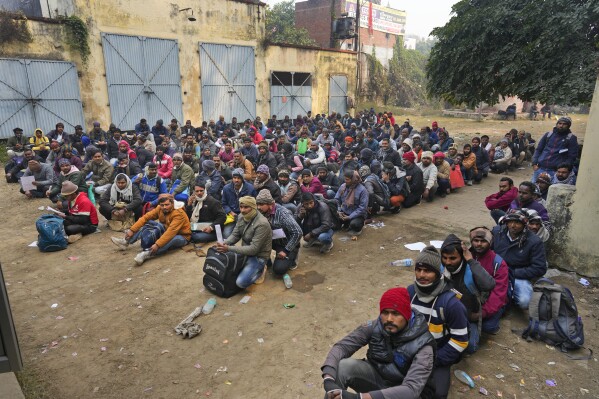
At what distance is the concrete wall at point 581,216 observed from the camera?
5426 millimetres

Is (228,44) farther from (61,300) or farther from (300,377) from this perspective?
(300,377)

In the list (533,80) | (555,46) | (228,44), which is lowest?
(533,80)

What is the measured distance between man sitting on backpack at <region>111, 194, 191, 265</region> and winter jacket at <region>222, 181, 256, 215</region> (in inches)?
33.9

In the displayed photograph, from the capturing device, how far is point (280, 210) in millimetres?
5777

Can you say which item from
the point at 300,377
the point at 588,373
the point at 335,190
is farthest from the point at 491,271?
the point at 335,190

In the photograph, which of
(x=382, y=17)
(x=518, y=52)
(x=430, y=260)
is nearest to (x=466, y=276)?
(x=430, y=260)

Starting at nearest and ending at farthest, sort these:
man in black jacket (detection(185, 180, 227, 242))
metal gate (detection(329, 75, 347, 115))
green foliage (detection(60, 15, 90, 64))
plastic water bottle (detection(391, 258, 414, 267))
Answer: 1. plastic water bottle (detection(391, 258, 414, 267))
2. man in black jacket (detection(185, 180, 227, 242))
3. green foliage (detection(60, 15, 90, 64))
4. metal gate (detection(329, 75, 347, 115))

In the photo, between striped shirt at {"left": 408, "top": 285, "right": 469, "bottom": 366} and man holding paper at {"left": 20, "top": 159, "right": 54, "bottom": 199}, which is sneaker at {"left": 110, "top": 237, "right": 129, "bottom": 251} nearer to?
man holding paper at {"left": 20, "top": 159, "right": 54, "bottom": 199}

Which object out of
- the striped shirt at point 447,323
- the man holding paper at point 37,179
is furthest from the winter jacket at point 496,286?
the man holding paper at point 37,179

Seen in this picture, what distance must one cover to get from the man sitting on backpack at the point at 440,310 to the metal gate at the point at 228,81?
16.4m

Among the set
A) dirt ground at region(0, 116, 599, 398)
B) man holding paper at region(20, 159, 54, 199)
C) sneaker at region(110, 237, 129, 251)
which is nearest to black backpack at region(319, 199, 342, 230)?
dirt ground at region(0, 116, 599, 398)

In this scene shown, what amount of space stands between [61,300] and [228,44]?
15377 millimetres

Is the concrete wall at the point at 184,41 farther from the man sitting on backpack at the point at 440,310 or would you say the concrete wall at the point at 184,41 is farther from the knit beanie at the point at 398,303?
the knit beanie at the point at 398,303

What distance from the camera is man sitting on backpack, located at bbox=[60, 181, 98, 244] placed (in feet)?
24.3
